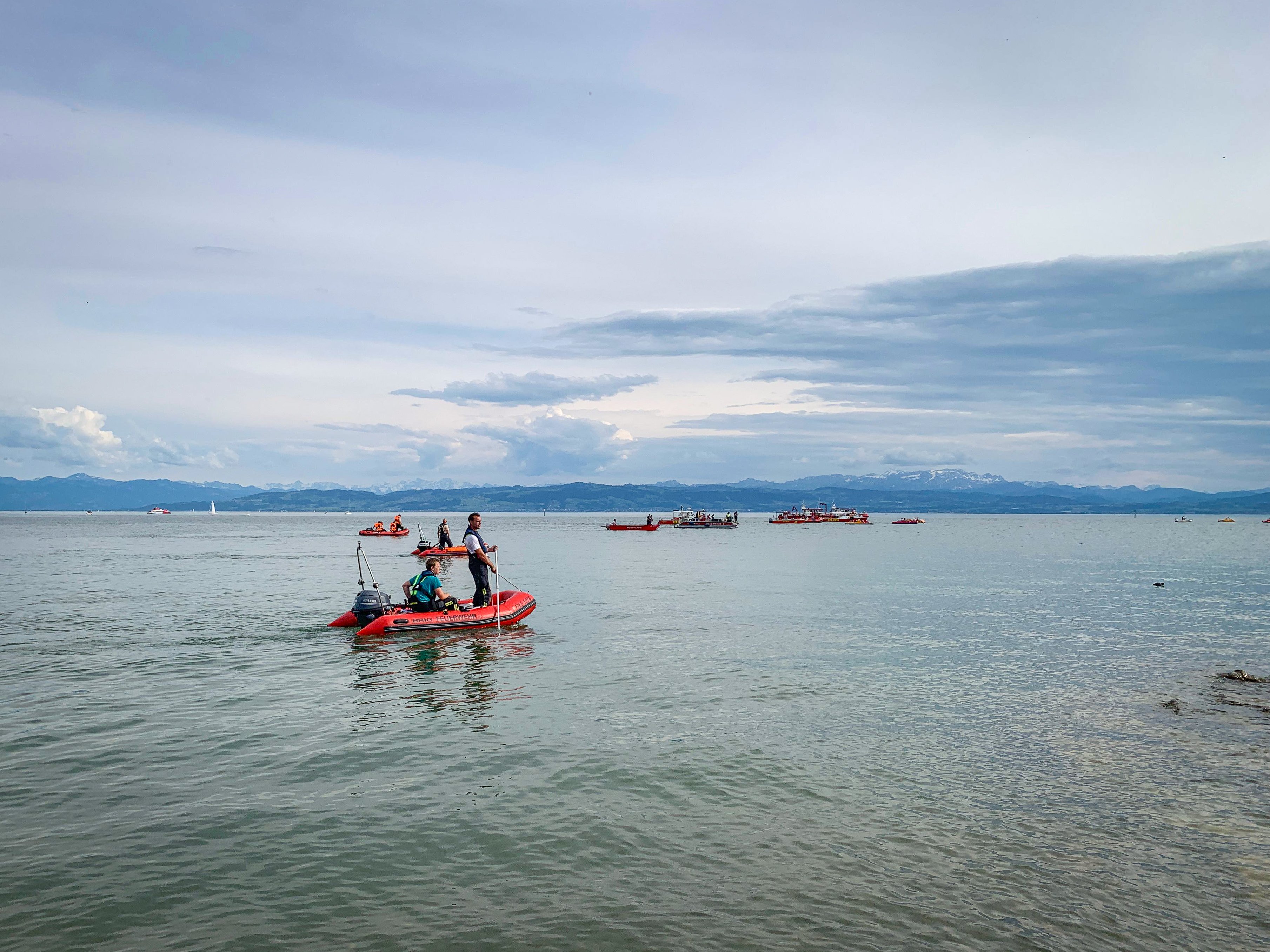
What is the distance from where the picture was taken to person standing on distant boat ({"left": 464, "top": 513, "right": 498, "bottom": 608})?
28.8 metres

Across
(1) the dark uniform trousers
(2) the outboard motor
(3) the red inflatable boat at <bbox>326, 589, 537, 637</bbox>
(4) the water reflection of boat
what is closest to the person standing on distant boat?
(1) the dark uniform trousers

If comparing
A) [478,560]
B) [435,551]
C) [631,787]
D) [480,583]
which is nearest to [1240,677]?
[631,787]

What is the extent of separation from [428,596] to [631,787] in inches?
694

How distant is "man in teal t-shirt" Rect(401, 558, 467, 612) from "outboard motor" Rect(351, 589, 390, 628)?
917 millimetres

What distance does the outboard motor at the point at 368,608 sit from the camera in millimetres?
28641

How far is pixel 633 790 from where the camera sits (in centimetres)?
1290

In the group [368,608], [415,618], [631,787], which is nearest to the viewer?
[631,787]

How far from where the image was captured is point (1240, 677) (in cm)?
2258

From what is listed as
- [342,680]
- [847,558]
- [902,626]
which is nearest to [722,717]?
[342,680]

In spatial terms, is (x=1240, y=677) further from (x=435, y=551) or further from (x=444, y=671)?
(x=435, y=551)

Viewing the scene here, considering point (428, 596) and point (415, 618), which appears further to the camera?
point (428, 596)

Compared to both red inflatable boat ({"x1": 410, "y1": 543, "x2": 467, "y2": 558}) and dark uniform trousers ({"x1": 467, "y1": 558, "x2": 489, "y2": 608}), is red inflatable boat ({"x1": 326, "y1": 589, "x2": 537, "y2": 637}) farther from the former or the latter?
red inflatable boat ({"x1": 410, "y1": 543, "x2": 467, "y2": 558})

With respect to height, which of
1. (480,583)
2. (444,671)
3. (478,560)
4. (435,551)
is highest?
(478,560)

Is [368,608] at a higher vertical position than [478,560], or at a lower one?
lower
